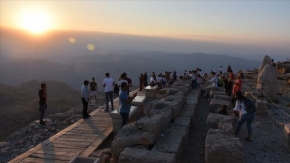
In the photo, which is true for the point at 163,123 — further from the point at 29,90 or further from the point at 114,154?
the point at 29,90

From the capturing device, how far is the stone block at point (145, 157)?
564 centimetres

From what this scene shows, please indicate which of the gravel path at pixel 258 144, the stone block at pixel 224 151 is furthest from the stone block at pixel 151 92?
the stone block at pixel 224 151

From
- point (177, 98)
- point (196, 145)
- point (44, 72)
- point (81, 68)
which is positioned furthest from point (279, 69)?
point (81, 68)

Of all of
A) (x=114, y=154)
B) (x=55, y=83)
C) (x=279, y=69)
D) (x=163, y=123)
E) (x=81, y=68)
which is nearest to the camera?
(x=114, y=154)

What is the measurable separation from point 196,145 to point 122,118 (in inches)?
98.9

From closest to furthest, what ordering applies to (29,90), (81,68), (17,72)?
(29,90), (17,72), (81,68)

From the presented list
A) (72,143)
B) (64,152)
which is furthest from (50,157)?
(72,143)

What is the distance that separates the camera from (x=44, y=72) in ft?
409

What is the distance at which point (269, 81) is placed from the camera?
15.7 m

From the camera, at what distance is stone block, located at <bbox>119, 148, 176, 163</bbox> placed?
5.64 m

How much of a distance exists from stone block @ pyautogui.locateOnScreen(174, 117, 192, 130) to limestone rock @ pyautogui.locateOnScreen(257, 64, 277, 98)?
8740 mm

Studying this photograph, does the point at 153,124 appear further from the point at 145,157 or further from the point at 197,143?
the point at 197,143

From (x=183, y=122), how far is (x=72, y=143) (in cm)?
364

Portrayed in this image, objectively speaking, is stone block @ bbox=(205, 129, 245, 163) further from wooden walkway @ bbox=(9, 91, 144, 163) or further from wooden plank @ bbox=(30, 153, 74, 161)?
wooden plank @ bbox=(30, 153, 74, 161)
